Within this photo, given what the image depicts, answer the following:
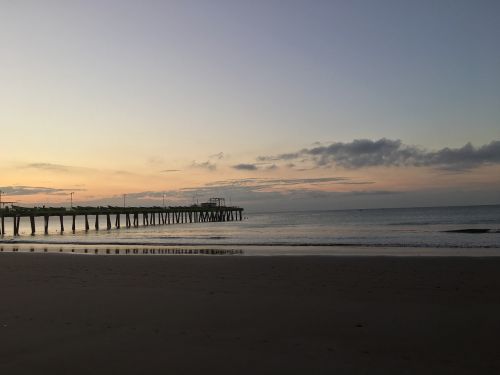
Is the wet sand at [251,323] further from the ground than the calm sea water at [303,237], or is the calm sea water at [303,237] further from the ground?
the wet sand at [251,323]

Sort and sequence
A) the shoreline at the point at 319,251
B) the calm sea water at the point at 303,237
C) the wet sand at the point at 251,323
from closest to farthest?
the wet sand at the point at 251,323, the shoreline at the point at 319,251, the calm sea water at the point at 303,237

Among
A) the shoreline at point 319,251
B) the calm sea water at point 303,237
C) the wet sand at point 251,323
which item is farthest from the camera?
the calm sea water at point 303,237

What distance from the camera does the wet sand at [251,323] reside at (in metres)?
5.08

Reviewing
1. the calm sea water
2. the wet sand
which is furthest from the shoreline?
the wet sand

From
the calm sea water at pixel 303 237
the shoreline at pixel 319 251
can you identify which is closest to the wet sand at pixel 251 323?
the shoreline at pixel 319 251

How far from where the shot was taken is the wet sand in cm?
508

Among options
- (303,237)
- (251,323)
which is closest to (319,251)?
(303,237)

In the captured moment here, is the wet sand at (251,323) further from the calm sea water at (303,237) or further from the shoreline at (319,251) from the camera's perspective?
the calm sea water at (303,237)

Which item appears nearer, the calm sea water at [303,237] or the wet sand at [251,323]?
the wet sand at [251,323]

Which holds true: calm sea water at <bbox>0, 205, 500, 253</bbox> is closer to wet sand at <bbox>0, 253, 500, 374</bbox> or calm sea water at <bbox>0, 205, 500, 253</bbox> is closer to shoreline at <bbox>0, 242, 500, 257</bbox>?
shoreline at <bbox>0, 242, 500, 257</bbox>

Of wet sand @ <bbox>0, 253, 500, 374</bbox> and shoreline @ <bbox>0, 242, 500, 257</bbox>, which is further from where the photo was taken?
shoreline @ <bbox>0, 242, 500, 257</bbox>

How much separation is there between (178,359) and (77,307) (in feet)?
12.3

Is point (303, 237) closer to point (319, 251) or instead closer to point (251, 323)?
point (319, 251)

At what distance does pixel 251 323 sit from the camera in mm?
6859
